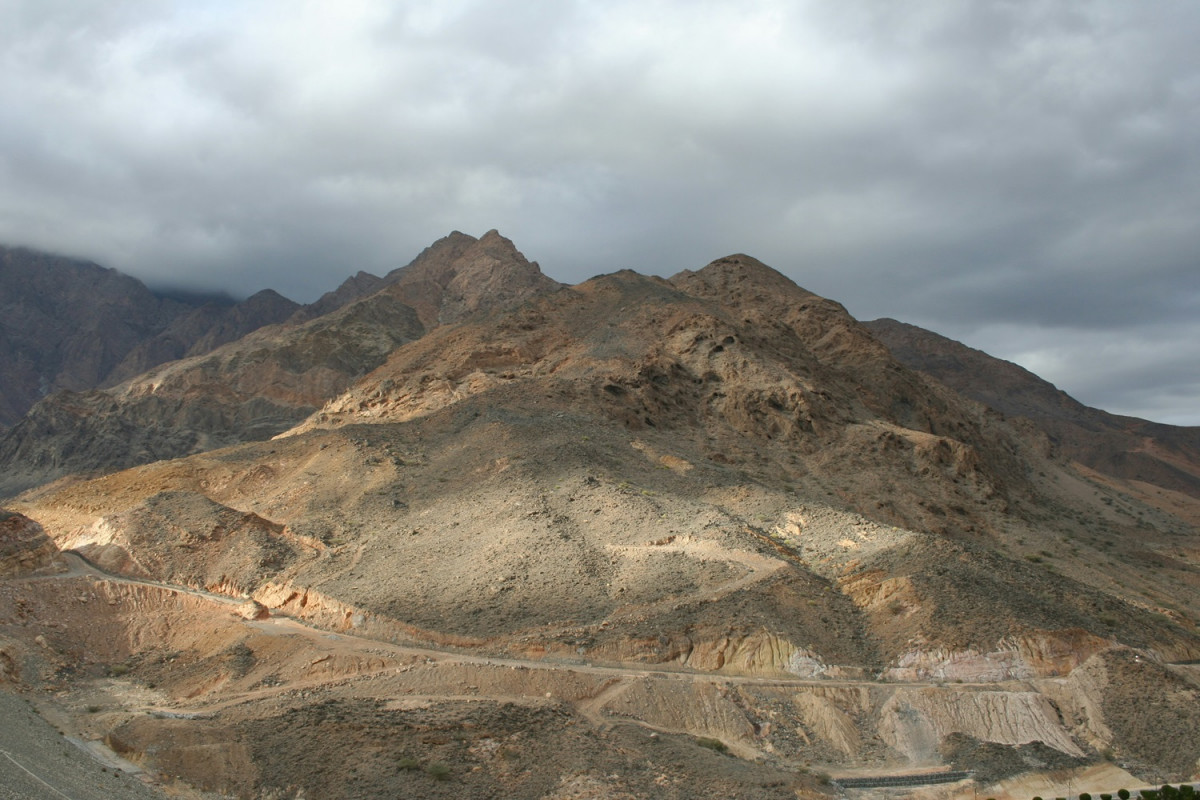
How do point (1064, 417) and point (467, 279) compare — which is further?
point (1064, 417)

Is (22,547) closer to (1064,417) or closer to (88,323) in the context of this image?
(1064,417)

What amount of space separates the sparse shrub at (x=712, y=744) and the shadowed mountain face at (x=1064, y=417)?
90.8m

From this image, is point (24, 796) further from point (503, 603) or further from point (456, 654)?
point (503, 603)

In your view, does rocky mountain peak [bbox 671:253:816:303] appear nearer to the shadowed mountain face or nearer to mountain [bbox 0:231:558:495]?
mountain [bbox 0:231:558:495]

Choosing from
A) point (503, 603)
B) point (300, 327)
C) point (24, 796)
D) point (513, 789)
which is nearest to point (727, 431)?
point (503, 603)

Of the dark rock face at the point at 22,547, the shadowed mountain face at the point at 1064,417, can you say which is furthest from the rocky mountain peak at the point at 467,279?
the dark rock face at the point at 22,547

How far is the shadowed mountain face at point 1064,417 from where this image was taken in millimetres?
104875

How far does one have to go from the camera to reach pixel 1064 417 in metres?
120

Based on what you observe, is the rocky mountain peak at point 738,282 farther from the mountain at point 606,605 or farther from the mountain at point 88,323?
the mountain at point 88,323

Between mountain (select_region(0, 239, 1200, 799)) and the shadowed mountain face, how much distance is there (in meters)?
59.5

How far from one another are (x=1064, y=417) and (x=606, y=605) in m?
112

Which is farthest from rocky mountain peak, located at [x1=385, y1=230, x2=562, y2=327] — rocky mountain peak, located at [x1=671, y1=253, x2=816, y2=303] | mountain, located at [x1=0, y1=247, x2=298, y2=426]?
mountain, located at [x1=0, y1=247, x2=298, y2=426]

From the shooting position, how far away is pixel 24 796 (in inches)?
611

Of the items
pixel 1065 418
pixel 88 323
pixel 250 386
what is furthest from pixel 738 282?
pixel 88 323
